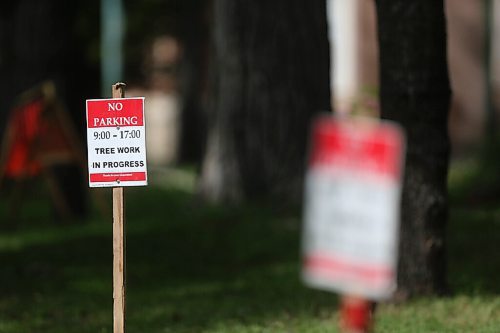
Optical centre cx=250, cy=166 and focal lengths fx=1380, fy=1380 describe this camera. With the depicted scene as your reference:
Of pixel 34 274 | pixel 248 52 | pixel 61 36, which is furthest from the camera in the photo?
pixel 61 36

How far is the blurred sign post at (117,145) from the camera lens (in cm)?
793

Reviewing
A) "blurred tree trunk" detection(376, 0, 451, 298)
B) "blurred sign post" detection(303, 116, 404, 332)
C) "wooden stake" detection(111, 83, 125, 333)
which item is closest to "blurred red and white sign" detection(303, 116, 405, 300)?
"blurred sign post" detection(303, 116, 404, 332)

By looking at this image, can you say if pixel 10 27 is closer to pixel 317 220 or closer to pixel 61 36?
pixel 61 36

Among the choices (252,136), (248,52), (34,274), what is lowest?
(34,274)

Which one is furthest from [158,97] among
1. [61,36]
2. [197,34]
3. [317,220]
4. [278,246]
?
[317,220]

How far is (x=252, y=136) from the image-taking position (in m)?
16.8

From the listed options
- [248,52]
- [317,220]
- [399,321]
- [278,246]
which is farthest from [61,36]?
[317,220]

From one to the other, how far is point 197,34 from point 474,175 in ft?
57.1

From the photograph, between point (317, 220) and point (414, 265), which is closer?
point (317, 220)

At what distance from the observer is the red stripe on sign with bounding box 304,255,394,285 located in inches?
211

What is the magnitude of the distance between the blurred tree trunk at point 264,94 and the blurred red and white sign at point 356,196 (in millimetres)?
10462

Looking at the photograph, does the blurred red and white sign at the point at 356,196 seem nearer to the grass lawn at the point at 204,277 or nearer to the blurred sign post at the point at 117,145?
the blurred sign post at the point at 117,145

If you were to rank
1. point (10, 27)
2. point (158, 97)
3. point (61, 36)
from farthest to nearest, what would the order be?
point (158, 97)
point (10, 27)
point (61, 36)

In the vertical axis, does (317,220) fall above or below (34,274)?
above
